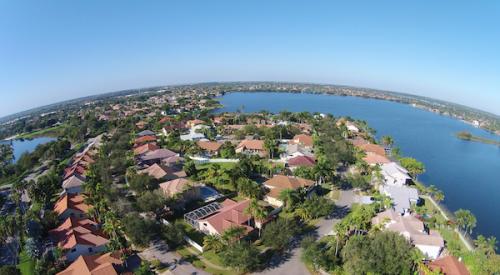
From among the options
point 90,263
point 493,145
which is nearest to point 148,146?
point 90,263

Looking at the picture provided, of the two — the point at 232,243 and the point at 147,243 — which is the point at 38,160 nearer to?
the point at 147,243

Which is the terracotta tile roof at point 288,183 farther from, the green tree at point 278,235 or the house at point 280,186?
the green tree at point 278,235

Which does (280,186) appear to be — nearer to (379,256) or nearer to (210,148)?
(379,256)

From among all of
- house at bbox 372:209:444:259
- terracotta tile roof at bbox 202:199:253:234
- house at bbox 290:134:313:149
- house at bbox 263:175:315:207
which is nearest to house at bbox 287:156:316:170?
house at bbox 263:175:315:207

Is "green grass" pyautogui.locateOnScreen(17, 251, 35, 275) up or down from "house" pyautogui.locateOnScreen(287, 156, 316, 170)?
down

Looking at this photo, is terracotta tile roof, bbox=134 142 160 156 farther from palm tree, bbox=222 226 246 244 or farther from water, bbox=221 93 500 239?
water, bbox=221 93 500 239

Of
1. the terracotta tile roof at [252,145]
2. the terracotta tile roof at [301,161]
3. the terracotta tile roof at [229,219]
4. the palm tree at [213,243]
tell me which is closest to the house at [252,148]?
the terracotta tile roof at [252,145]
